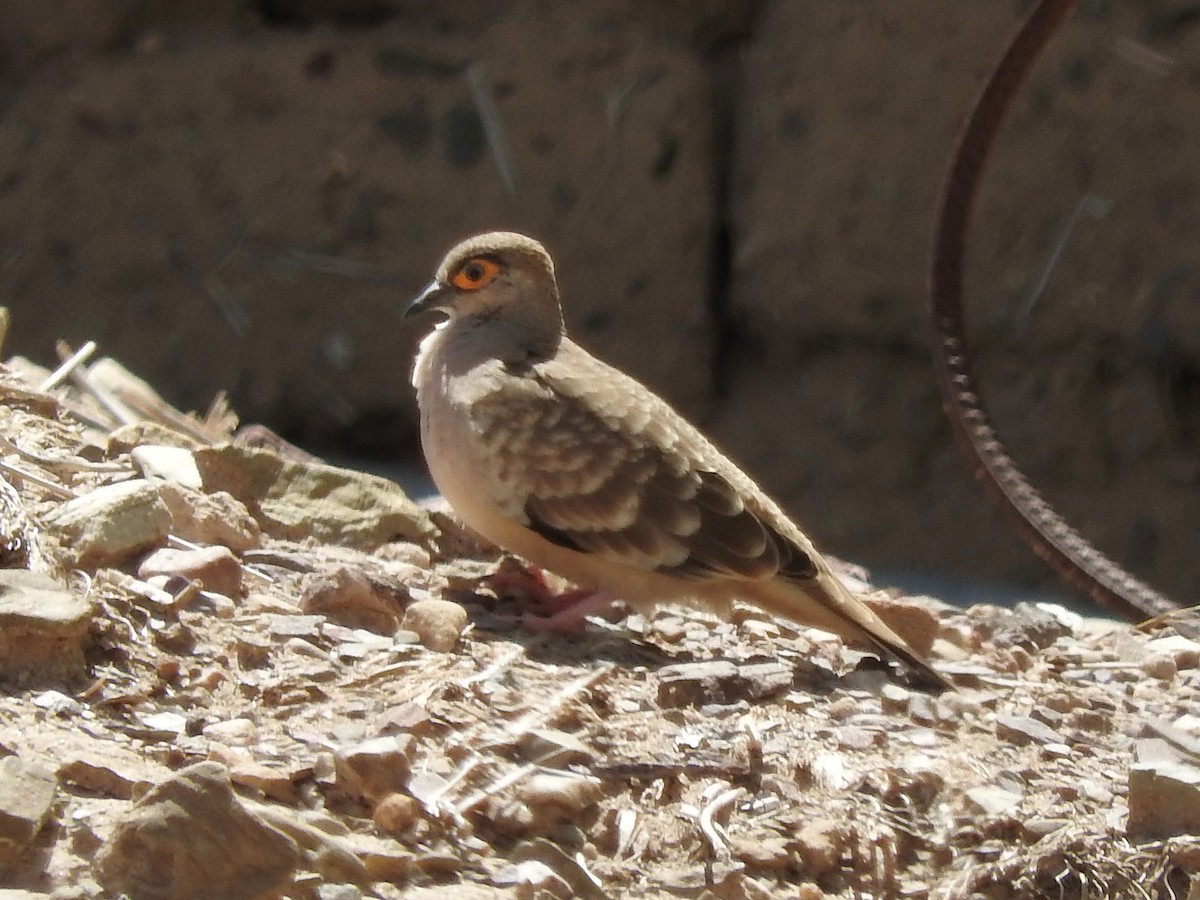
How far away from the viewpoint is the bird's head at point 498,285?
183 inches

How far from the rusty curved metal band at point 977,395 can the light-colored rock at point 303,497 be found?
1.40 meters

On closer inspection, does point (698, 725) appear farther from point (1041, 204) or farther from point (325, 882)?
point (1041, 204)

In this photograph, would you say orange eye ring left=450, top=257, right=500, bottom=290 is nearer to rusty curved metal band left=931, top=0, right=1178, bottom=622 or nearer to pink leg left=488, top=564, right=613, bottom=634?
pink leg left=488, top=564, right=613, bottom=634

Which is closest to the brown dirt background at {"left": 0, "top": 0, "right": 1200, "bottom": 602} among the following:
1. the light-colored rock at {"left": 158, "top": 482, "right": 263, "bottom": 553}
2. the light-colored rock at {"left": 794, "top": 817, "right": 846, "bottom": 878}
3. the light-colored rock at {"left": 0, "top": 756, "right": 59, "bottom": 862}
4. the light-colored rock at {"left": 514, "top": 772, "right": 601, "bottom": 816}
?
the light-colored rock at {"left": 158, "top": 482, "right": 263, "bottom": 553}

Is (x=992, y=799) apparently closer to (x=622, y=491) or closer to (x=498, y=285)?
(x=622, y=491)

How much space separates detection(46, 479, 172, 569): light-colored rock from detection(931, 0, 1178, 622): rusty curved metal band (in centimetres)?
193

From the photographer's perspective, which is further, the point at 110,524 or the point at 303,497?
the point at 303,497

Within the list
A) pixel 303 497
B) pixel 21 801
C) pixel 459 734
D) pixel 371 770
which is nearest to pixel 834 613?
pixel 459 734

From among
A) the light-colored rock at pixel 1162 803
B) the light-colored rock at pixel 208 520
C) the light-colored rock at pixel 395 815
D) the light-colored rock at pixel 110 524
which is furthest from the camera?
the light-colored rock at pixel 208 520

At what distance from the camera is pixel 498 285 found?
183 inches

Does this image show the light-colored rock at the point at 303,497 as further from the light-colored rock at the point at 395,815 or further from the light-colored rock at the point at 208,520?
the light-colored rock at the point at 395,815

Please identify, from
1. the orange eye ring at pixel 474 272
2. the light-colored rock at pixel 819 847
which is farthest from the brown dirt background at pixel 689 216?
the light-colored rock at pixel 819 847

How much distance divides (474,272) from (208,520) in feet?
3.43

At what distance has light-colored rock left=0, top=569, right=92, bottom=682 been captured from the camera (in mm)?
3109
